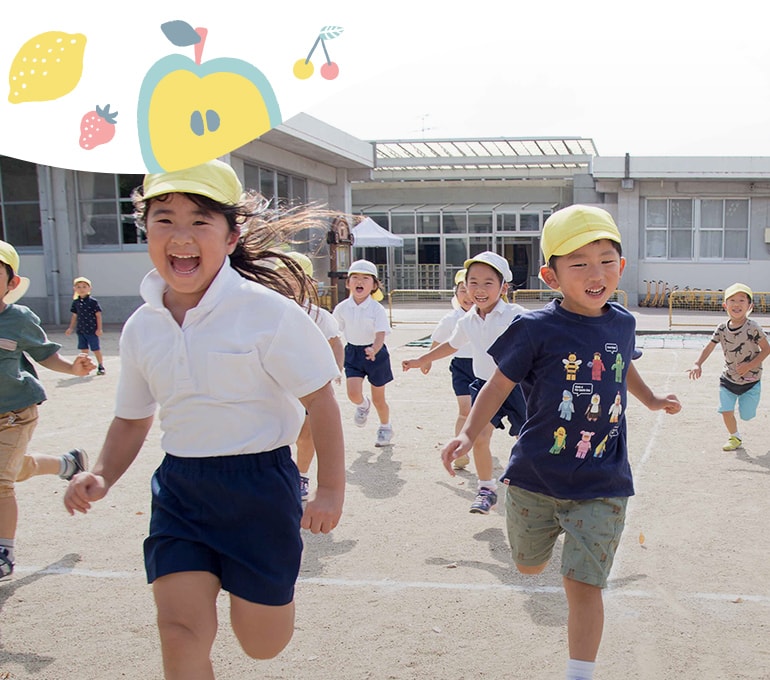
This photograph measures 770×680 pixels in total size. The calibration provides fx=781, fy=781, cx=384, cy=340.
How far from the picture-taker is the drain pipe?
20.7 meters

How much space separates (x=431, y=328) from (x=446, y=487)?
1391cm

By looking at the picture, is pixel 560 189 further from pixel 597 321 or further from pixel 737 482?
pixel 597 321

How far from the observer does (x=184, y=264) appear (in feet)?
8.23

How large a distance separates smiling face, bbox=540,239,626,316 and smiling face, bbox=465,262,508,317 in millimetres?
2121

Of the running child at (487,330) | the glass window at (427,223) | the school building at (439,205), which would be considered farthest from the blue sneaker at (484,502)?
the glass window at (427,223)

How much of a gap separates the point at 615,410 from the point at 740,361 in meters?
4.68

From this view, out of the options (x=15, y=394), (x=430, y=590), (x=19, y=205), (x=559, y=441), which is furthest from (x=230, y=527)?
(x=19, y=205)

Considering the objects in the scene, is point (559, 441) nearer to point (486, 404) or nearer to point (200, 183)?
point (486, 404)

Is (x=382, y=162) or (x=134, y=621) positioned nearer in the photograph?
(x=134, y=621)

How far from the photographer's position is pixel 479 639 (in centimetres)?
340

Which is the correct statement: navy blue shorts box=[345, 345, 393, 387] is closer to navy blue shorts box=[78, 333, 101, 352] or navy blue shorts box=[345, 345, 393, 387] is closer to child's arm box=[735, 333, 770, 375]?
child's arm box=[735, 333, 770, 375]

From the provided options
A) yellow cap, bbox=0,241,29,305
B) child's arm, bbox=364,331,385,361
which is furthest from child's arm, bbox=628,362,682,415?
child's arm, bbox=364,331,385,361

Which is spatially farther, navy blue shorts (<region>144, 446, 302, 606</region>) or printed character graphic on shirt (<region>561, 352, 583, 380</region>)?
printed character graphic on shirt (<region>561, 352, 583, 380</region>)

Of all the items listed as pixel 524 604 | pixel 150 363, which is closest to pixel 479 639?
pixel 524 604
